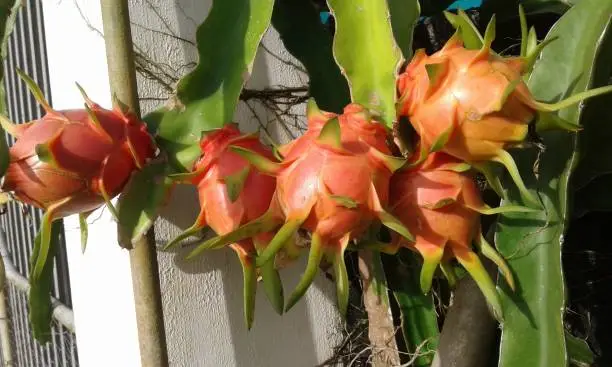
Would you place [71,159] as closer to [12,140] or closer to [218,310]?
[218,310]

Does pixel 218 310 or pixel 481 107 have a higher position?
pixel 481 107

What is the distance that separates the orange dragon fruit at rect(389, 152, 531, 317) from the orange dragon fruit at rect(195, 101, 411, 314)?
0.09 ft

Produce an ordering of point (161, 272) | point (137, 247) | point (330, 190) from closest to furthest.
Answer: point (330, 190), point (137, 247), point (161, 272)

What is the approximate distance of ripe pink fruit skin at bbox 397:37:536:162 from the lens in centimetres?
41

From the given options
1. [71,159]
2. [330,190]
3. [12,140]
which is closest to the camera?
[330,190]

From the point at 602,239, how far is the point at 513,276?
0.39 metres

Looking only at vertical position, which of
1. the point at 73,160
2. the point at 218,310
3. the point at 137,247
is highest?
the point at 73,160

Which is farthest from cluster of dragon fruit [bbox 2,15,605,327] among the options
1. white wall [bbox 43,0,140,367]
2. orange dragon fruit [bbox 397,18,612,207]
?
white wall [bbox 43,0,140,367]

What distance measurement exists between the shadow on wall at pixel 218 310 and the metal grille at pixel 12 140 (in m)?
0.61

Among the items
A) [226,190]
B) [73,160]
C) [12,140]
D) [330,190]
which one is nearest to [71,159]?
[73,160]

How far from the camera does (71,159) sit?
0.51 m

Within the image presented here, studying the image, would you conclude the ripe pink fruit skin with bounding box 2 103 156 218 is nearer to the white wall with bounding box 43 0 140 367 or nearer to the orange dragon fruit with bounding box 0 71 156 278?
the orange dragon fruit with bounding box 0 71 156 278

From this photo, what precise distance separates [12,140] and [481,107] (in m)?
1.41

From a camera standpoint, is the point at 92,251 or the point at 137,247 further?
the point at 92,251
